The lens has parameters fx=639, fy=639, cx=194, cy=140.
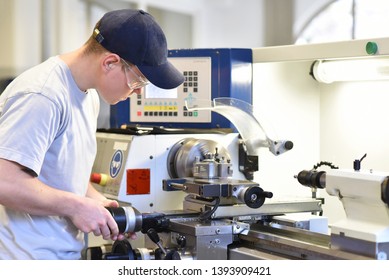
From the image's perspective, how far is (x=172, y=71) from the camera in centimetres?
155

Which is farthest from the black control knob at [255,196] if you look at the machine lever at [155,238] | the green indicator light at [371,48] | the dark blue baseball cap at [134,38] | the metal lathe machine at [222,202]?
the green indicator light at [371,48]

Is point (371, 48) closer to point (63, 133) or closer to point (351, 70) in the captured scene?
point (351, 70)

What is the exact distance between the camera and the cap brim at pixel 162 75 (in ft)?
4.90

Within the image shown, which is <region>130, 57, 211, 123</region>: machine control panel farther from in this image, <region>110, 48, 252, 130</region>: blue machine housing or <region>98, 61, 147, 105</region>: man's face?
<region>98, 61, 147, 105</region>: man's face

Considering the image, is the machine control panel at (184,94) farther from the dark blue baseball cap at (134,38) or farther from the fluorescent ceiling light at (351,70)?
the dark blue baseball cap at (134,38)

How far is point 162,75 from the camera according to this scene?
4.97ft

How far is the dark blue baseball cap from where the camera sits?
144cm

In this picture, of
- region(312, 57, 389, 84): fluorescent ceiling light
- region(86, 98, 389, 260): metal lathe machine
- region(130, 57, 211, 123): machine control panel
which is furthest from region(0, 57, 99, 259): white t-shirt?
region(312, 57, 389, 84): fluorescent ceiling light

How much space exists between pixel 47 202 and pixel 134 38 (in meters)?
0.41

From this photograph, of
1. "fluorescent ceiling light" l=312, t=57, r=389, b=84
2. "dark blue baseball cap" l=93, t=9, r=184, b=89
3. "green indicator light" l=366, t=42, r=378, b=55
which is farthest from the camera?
"fluorescent ceiling light" l=312, t=57, r=389, b=84

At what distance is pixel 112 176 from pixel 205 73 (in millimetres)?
509

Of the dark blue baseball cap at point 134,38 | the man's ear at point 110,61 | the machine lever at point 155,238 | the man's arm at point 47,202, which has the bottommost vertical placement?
the machine lever at point 155,238

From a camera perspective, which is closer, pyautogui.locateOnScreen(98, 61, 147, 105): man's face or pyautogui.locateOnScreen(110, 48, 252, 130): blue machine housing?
pyautogui.locateOnScreen(98, 61, 147, 105): man's face
